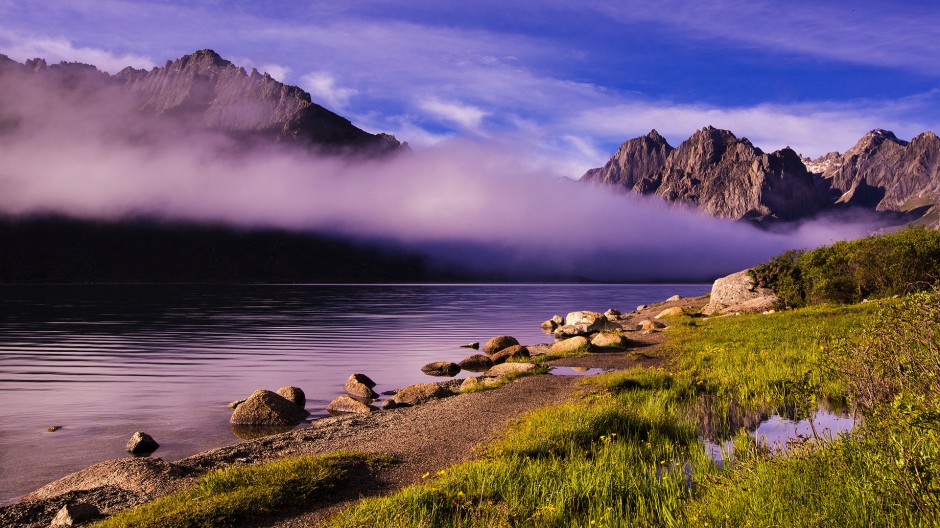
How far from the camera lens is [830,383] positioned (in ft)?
58.1

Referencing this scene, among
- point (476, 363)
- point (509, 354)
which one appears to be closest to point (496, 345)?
point (509, 354)

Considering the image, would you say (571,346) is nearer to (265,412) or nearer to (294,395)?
(294,395)

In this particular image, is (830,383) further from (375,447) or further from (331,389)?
(331,389)

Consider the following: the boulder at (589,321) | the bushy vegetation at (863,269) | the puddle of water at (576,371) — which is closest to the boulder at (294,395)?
the puddle of water at (576,371)

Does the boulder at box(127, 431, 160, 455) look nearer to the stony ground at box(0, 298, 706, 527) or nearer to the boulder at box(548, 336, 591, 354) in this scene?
the stony ground at box(0, 298, 706, 527)

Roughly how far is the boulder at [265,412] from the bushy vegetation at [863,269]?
39657mm

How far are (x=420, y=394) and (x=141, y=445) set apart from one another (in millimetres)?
10783

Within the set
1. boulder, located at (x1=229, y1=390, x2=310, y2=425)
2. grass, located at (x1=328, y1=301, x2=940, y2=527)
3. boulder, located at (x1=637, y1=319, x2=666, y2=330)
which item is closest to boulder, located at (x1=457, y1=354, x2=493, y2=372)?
boulder, located at (x1=229, y1=390, x2=310, y2=425)

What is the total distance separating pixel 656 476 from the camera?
11.0 m

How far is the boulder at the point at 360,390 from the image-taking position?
2592 cm

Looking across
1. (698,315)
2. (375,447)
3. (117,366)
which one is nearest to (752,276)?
(698,315)

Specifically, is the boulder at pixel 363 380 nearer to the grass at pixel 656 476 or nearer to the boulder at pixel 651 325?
the grass at pixel 656 476

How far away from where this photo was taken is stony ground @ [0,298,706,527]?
37.8 ft

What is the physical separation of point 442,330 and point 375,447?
4396 centimetres
